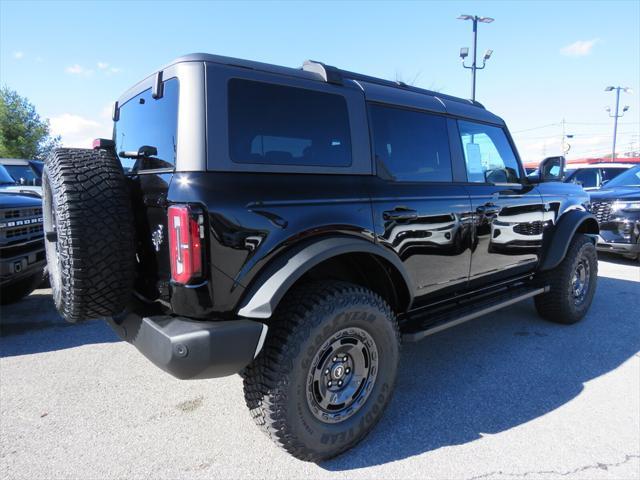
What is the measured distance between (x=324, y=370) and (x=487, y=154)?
242 cm

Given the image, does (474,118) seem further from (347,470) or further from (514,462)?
(347,470)

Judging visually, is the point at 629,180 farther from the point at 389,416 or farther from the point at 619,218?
the point at 389,416

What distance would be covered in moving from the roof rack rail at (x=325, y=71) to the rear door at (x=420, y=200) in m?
0.31

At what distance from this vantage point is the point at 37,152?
123 ft

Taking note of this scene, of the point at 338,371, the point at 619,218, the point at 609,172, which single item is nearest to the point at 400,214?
the point at 338,371

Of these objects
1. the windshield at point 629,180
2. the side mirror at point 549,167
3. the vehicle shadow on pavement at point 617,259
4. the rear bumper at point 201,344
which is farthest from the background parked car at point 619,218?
the rear bumper at point 201,344

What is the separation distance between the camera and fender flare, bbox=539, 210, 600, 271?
13.1ft

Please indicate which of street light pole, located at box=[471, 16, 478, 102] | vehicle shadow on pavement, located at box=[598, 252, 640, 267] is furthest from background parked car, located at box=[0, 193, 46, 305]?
street light pole, located at box=[471, 16, 478, 102]

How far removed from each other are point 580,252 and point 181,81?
4.07 metres

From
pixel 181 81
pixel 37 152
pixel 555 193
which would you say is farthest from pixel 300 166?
pixel 37 152

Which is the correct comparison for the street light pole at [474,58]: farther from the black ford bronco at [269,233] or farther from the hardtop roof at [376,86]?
the black ford bronco at [269,233]

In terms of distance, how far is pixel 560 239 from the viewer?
4.05 m

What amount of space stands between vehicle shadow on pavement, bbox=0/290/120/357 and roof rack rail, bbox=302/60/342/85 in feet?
9.85

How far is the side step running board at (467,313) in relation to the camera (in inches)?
109
